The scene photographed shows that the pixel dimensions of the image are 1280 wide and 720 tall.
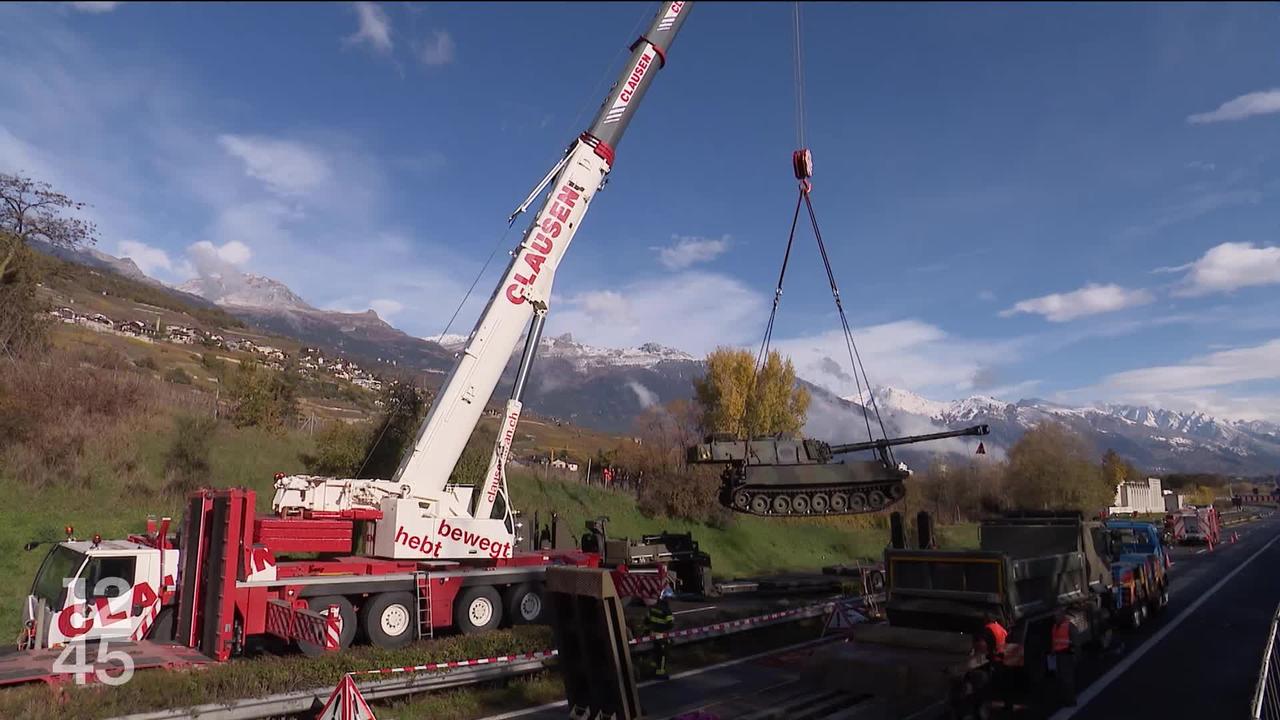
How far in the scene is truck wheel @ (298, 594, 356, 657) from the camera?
10.9 metres

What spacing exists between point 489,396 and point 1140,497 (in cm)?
8294

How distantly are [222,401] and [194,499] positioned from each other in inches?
790

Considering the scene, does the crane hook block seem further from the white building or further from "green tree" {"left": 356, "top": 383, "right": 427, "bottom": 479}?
the white building

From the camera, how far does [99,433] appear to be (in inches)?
802

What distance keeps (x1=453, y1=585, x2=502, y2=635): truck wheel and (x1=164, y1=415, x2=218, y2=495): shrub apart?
12.0m

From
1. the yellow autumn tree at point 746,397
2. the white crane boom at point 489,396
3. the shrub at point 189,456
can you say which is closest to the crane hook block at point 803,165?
the white crane boom at point 489,396

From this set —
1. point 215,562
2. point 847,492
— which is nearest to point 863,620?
point 847,492

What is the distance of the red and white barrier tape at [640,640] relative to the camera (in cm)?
938

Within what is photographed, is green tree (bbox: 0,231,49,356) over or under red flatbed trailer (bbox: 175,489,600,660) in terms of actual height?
over

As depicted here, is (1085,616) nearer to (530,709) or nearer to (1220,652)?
(1220,652)

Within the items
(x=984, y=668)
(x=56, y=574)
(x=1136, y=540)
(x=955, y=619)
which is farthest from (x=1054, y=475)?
(x=56, y=574)

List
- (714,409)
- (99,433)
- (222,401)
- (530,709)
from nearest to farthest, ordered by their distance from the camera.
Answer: (530,709) → (99,433) → (222,401) → (714,409)

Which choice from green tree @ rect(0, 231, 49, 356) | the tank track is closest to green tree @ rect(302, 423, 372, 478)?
green tree @ rect(0, 231, 49, 356)

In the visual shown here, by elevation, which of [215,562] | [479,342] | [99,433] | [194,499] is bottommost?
[215,562]
